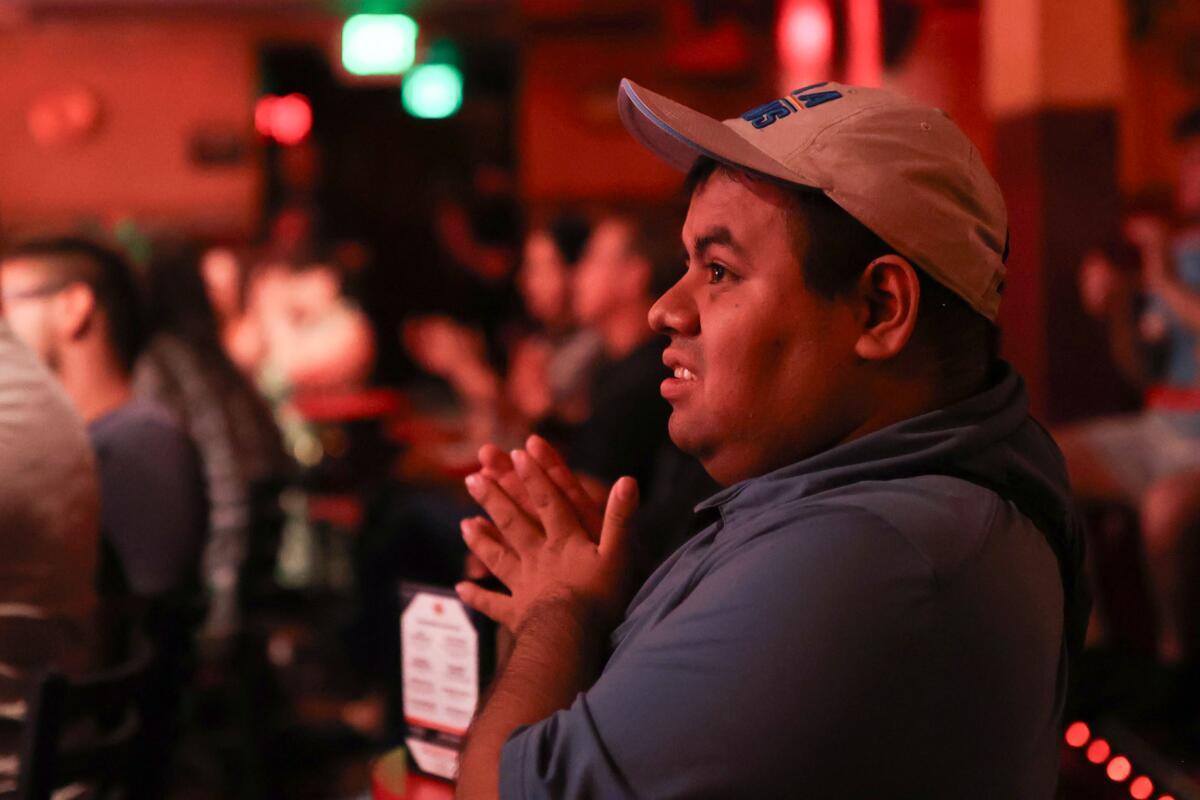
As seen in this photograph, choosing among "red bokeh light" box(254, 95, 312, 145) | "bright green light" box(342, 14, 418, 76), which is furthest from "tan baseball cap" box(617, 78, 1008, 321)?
"red bokeh light" box(254, 95, 312, 145)

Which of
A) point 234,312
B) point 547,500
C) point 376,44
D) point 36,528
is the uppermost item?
point 376,44

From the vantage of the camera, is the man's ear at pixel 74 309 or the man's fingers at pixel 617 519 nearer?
the man's fingers at pixel 617 519

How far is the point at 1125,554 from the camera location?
3285 mm

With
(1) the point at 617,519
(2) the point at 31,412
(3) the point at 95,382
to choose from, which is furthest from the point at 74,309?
(1) the point at 617,519

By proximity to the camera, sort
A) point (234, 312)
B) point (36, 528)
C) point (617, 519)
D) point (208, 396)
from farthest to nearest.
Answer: point (234, 312), point (208, 396), point (36, 528), point (617, 519)

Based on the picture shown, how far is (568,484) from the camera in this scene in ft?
4.03

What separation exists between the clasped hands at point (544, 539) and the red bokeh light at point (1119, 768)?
583 millimetres

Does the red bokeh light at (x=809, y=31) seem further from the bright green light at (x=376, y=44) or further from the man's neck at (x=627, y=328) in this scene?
the bright green light at (x=376, y=44)

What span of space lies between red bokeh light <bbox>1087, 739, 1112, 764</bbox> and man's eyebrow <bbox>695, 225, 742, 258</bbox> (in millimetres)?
704

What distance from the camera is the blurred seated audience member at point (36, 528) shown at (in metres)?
1.50

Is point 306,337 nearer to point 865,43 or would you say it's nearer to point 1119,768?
point 865,43

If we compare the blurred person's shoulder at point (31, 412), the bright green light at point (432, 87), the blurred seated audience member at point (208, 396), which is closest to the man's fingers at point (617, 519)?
the blurred person's shoulder at point (31, 412)

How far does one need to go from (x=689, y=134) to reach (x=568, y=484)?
377mm

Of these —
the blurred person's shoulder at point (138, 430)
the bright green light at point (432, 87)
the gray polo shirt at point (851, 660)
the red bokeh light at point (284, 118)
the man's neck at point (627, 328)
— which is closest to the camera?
the gray polo shirt at point (851, 660)
